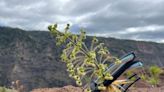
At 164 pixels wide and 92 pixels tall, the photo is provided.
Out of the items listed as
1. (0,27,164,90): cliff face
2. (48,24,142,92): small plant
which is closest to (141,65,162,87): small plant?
(48,24,142,92): small plant

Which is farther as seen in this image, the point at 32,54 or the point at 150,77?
the point at 32,54

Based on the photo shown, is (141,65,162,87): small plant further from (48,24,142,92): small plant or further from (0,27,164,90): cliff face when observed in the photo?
(0,27,164,90): cliff face

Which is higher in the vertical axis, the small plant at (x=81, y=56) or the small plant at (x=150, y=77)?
the small plant at (x=81, y=56)

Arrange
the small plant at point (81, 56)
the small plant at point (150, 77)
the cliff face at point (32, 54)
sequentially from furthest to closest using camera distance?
the cliff face at point (32, 54) < the small plant at point (150, 77) < the small plant at point (81, 56)

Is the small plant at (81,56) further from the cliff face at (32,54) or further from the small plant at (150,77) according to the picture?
the cliff face at (32,54)

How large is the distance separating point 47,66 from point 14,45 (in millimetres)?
10048

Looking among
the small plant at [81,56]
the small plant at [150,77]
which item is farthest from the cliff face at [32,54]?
the small plant at [81,56]

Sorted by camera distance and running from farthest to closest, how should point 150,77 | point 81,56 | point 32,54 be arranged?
point 32,54
point 150,77
point 81,56

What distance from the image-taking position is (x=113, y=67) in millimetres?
4418

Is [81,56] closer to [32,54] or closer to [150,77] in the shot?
[150,77]

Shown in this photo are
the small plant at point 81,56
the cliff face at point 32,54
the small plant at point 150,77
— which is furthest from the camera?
the cliff face at point 32,54

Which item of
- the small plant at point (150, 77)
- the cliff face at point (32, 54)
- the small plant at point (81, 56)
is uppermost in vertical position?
the small plant at point (81, 56)

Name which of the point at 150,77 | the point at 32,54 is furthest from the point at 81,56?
the point at 32,54

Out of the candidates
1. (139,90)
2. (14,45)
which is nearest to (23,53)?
(14,45)
